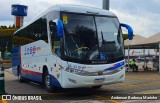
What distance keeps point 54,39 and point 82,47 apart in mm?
1373

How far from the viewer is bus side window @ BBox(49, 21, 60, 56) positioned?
1326 centimetres

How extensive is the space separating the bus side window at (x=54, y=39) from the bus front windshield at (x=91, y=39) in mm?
579

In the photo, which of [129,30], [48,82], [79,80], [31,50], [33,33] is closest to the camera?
A: [79,80]

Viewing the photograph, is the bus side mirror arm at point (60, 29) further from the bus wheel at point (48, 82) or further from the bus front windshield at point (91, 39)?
the bus wheel at point (48, 82)

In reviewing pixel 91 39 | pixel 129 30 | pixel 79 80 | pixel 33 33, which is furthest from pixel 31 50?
pixel 79 80

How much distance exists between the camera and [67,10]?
13.3 metres

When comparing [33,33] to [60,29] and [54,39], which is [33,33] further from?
[60,29]

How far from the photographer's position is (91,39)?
13164 mm

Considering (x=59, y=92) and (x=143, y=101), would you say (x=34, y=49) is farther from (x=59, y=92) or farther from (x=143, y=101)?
(x=143, y=101)

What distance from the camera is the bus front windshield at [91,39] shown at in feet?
41.9

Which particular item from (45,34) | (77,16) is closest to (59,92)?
A: (45,34)

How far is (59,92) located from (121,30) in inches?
150

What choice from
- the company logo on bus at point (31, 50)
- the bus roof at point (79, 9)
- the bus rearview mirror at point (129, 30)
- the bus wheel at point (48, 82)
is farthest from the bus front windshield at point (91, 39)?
the company logo on bus at point (31, 50)

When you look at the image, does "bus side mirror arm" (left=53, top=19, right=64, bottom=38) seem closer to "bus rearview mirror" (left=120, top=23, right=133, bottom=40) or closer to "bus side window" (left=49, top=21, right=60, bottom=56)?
"bus side window" (left=49, top=21, right=60, bottom=56)
